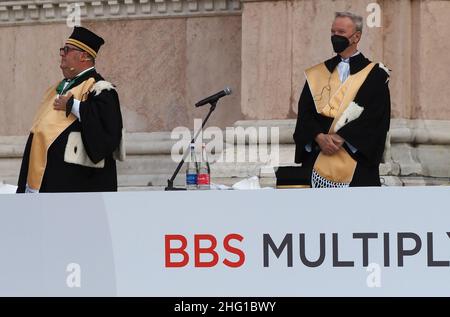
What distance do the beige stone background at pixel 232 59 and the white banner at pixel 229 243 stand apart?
4298 mm

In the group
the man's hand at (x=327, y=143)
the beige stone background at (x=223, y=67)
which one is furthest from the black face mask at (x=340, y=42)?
the beige stone background at (x=223, y=67)

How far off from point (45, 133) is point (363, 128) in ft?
6.11

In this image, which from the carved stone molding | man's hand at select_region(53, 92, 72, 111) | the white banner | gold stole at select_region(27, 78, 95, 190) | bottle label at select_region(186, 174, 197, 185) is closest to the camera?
the white banner

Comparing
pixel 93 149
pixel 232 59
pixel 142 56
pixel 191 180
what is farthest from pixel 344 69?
pixel 142 56

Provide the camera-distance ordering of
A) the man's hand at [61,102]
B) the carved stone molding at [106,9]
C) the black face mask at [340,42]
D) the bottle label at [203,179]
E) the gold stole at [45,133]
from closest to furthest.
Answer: the bottle label at [203,179], the black face mask at [340,42], the man's hand at [61,102], the gold stole at [45,133], the carved stone molding at [106,9]

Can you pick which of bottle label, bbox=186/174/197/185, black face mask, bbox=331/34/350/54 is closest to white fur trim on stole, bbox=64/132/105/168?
bottle label, bbox=186/174/197/185

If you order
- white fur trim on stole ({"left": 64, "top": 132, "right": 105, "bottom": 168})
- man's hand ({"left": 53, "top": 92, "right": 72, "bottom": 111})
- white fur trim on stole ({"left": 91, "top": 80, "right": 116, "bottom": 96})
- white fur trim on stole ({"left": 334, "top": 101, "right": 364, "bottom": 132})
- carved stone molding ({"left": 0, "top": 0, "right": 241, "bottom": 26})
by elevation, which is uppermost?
carved stone molding ({"left": 0, "top": 0, "right": 241, "bottom": 26})

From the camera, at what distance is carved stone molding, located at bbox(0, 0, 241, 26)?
1074 centimetres

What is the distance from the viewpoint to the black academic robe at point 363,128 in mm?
7832

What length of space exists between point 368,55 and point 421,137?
2.24ft

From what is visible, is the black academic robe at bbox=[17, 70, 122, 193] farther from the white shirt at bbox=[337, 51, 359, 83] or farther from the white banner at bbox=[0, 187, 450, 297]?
the white banner at bbox=[0, 187, 450, 297]

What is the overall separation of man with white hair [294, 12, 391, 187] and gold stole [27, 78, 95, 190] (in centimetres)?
129

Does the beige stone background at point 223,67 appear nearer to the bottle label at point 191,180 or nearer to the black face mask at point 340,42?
the black face mask at point 340,42

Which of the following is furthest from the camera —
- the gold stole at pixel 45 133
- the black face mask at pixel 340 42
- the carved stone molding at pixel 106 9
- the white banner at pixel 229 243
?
the carved stone molding at pixel 106 9
